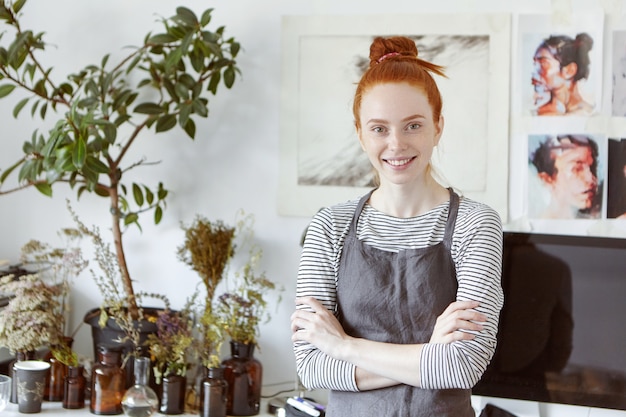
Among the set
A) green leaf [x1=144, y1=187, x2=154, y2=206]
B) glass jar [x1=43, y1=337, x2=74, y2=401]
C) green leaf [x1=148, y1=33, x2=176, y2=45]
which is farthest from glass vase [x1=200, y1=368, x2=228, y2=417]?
green leaf [x1=148, y1=33, x2=176, y2=45]

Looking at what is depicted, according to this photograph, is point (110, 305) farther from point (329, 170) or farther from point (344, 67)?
point (344, 67)

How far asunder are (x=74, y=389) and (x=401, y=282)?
118 centimetres

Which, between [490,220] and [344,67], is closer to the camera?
[490,220]

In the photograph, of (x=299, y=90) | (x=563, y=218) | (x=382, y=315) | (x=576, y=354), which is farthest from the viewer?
(x=299, y=90)

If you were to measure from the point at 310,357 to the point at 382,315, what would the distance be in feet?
0.54

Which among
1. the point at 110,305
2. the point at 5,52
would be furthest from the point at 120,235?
the point at 5,52

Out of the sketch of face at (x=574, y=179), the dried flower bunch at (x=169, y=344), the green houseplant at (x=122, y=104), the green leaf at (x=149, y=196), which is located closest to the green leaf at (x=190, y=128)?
the green houseplant at (x=122, y=104)

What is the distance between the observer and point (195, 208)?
265 cm

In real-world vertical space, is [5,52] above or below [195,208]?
above

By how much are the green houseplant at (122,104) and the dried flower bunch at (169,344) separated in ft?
0.48

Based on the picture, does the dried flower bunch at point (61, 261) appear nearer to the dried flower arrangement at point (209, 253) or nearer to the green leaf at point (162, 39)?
the dried flower arrangement at point (209, 253)

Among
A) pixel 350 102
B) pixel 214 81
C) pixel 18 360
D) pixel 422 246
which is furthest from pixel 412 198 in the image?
pixel 18 360

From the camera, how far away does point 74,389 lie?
241cm

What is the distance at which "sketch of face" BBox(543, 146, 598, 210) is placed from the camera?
2373 millimetres
